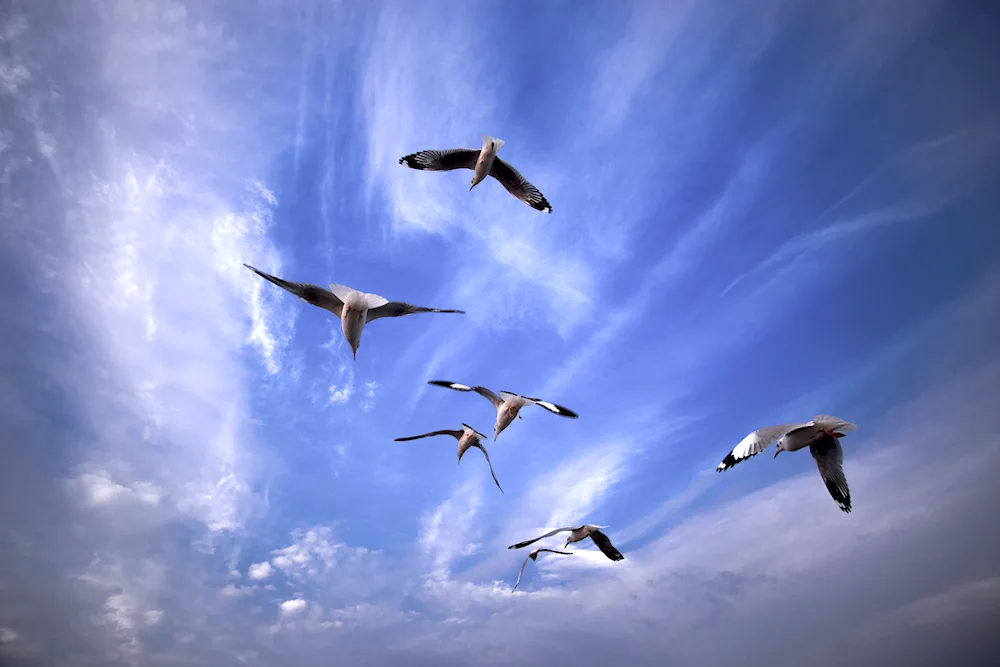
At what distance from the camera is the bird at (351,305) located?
10.3m

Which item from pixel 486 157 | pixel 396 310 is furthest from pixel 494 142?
pixel 396 310

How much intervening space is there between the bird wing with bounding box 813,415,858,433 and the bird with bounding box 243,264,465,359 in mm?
6910

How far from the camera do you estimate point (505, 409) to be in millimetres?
11742

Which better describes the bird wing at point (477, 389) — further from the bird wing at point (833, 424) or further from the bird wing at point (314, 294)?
the bird wing at point (833, 424)

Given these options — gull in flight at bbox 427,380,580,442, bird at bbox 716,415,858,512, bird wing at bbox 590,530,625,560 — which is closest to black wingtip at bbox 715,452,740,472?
bird at bbox 716,415,858,512

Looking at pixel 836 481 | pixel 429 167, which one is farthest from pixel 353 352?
pixel 836 481

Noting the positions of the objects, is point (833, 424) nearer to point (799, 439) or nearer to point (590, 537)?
point (799, 439)

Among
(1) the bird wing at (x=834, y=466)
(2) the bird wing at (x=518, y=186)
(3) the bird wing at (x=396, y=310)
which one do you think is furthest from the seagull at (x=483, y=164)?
(1) the bird wing at (x=834, y=466)

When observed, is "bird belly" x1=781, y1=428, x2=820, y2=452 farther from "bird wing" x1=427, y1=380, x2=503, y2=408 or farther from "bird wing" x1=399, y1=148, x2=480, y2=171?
"bird wing" x1=399, y1=148, x2=480, y2=171

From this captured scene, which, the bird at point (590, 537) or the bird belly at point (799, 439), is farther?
the bird at point (590, 537)

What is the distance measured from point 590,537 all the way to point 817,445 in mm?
5916

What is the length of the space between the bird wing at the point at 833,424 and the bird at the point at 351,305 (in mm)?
6910

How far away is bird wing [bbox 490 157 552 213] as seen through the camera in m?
14.4

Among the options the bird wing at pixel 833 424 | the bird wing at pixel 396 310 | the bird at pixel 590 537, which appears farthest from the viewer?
the bird at pixel 590 537
